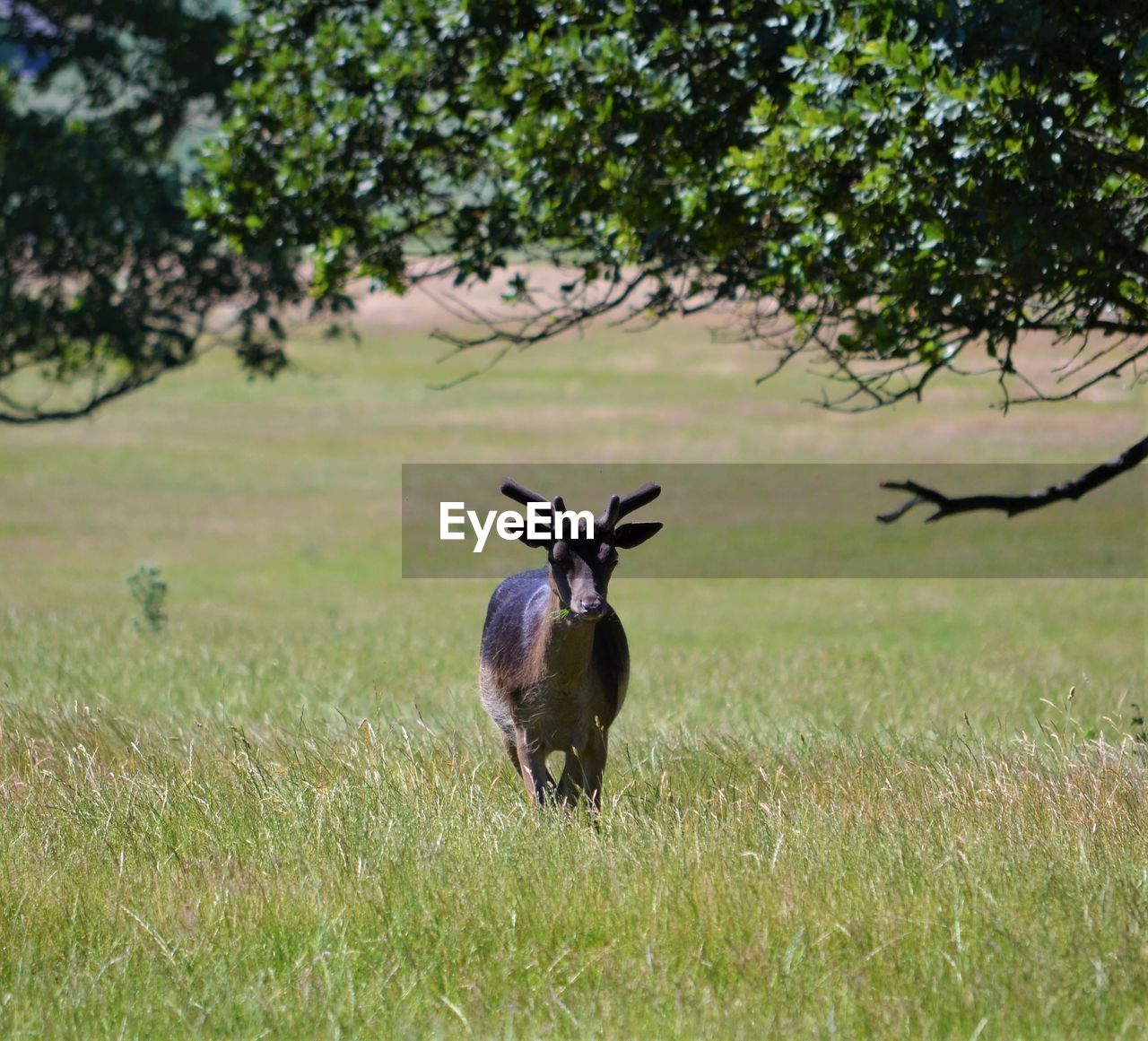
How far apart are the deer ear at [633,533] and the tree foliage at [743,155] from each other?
195 cm

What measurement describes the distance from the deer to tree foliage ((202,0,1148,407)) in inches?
91.6

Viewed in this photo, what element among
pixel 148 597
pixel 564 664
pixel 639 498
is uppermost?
pixel 639 498

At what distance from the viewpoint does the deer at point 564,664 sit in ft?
23.4

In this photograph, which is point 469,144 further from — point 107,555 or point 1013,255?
point 107,555

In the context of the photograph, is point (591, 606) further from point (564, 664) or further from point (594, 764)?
point (594, 764)

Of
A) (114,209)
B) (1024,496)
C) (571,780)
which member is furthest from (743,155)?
(114,209)

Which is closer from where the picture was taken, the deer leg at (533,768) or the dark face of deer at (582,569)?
the dark face of deer at (582,569)

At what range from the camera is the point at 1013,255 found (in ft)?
25.9

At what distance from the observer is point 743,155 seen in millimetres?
8773

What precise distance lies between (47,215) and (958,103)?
13.7 metres

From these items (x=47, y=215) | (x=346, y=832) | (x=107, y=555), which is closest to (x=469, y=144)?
(x=346, y=832)

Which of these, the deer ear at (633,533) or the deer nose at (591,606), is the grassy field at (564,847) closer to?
the deer nose at (591,606)

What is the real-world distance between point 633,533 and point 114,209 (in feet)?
43.6

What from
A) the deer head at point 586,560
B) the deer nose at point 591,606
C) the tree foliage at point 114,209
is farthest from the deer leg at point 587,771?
the tree foliage at point 114,209
